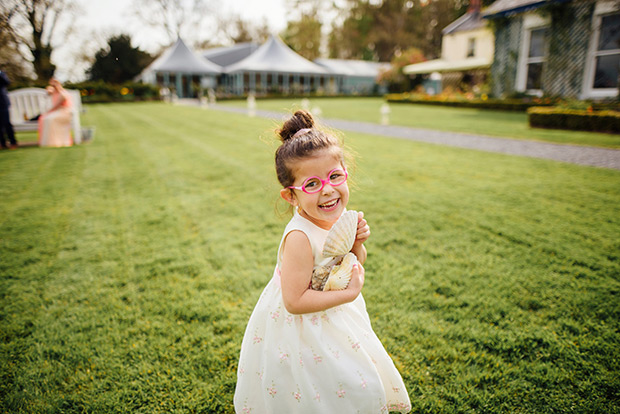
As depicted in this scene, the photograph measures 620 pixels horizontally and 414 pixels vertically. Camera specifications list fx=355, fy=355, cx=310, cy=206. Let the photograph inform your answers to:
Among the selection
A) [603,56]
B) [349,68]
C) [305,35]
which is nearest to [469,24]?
[603,56]

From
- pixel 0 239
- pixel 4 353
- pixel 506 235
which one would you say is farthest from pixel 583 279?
pixel 0 239

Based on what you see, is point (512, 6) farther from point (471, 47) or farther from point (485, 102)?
point (471, 47)

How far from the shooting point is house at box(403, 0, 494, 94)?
25156 millimetres

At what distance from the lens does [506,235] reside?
3693mm

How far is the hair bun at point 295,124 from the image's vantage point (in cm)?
148

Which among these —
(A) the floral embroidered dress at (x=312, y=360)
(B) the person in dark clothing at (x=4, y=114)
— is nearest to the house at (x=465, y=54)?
(B) the person in dark clothing at (x=4, y=114)

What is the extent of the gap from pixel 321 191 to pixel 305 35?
189 ft

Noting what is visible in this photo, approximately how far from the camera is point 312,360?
1351mm

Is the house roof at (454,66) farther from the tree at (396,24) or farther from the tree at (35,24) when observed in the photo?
the tree at (396,24)

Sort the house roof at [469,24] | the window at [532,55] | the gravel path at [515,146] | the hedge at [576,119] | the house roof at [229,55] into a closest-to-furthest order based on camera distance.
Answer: the gravel path at [515,146]
the hedge at [576,119]
the window at [532,55]
the house roof at [469,24]
the house roof at [229,55]

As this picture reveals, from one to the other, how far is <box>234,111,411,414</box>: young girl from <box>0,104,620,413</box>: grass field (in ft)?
1.04

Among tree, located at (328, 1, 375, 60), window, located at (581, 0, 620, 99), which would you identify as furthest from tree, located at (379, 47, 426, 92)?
tree, located at (328, 1, 375, 60)

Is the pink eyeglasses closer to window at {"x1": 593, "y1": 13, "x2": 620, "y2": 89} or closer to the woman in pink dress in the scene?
the woman in pink dress

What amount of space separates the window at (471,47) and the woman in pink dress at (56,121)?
27203 mm
